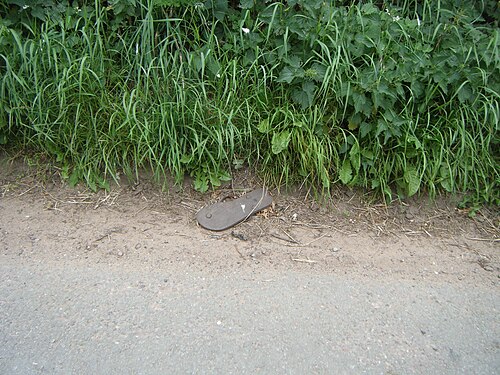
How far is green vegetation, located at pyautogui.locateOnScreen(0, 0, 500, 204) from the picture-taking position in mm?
3312

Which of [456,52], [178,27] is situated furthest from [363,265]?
[178,27]

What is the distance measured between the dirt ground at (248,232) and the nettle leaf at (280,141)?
343mm

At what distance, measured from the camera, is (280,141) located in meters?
3.27

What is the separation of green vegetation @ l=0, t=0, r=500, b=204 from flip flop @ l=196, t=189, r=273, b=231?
6.8 inches

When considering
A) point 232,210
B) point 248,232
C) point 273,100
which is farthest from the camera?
point 273,100

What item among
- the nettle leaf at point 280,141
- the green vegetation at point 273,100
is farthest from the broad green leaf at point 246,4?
the nettle leaf at point 280,141

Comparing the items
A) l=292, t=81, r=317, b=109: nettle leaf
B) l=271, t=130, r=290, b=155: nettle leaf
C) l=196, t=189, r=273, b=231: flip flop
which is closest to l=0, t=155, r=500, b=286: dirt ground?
l=196, t=189, r=273, b=231: flip flop

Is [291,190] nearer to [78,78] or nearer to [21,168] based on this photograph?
[78,78]

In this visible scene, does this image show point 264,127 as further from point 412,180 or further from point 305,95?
point 412,180

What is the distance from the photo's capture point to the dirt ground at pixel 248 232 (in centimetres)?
289

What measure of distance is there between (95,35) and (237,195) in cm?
160

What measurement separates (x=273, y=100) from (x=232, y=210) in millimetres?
869

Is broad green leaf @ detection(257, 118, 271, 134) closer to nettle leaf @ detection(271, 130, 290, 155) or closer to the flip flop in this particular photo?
nettle leaf @ detection(271, 130, 290, 155)

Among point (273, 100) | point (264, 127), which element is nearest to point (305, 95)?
point (273, 100)
